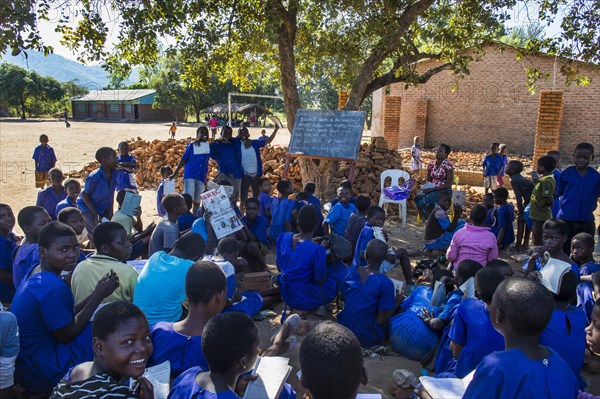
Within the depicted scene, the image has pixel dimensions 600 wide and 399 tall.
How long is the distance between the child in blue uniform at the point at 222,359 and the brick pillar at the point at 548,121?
12.6 meters

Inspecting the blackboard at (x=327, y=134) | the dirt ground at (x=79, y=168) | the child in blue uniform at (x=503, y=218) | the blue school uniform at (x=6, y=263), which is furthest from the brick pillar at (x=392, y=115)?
the blue school uniform at (x=6, y=263)

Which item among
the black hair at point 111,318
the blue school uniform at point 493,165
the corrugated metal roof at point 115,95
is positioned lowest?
the black hair at point 111,318

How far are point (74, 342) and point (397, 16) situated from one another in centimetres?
753

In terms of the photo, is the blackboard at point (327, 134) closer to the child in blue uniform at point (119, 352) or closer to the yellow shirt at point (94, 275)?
the yellow shirt at point (94, 275)

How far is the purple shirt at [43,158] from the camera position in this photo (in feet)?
33.3

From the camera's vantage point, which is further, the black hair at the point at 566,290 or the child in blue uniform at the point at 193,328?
the black hair at the point at 566,290

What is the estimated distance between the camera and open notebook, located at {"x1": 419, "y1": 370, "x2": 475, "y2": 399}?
2.39m

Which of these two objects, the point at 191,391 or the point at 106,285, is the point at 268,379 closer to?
the point at 191,391

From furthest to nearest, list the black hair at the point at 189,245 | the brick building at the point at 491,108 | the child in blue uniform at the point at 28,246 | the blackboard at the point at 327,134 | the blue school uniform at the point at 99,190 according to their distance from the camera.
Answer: the brick building at the point at 491,108 < the blackboard at the point at 327,134 < the blue school uniform at the point at 99,190 < the child in blue uniform at the point at 28,246 < the black hair at the point at 189,245

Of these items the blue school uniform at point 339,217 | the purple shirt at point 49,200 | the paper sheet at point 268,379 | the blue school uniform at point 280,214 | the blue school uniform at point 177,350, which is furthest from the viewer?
the purple shirt at point 49,200

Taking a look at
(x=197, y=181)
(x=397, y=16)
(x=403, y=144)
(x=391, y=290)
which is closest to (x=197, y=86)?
(x=197, y=181)

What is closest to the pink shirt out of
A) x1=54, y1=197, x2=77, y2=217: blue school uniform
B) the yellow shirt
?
the yellow shirt

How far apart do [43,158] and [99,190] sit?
5352mm

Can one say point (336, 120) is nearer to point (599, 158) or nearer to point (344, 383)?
point (344, 383)
